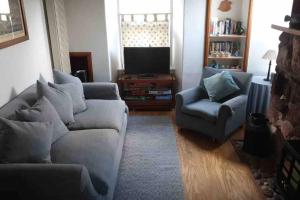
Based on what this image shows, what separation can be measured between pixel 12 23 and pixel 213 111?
2.34 meters

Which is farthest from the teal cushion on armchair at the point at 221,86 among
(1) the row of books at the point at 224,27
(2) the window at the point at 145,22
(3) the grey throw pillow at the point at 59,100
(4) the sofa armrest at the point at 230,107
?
(3) the grey throw pillow at the point at 59,100

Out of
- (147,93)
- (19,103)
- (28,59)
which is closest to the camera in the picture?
(19,103)

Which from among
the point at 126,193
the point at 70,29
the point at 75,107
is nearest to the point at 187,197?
the point at 126,193

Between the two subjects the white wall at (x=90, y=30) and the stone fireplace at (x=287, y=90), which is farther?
the white wall at (x=90, y=30)

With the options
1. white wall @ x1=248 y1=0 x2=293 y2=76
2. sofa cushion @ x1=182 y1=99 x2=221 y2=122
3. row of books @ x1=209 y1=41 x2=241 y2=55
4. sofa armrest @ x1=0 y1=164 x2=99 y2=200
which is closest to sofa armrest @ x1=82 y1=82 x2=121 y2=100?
sofa cushion @ x1=182 y1=99 x2=221 y2=122

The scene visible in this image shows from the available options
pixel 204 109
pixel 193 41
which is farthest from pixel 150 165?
pixel 193 41

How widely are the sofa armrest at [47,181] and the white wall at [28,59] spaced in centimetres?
91

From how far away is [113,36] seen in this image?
14.3 ft

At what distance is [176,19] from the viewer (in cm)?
431

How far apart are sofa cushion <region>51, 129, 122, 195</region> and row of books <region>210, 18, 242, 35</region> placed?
2.33 metres

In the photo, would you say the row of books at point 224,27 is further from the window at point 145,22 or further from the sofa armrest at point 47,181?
Result: the sofa armrest at point 47,181

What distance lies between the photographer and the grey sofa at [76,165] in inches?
62.7

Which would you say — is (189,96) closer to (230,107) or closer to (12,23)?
(230,107)

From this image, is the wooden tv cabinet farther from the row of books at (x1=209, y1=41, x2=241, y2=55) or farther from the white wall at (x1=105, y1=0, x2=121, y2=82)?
the row of books at (x1=209, y1=41, x2=241, y2=55)
